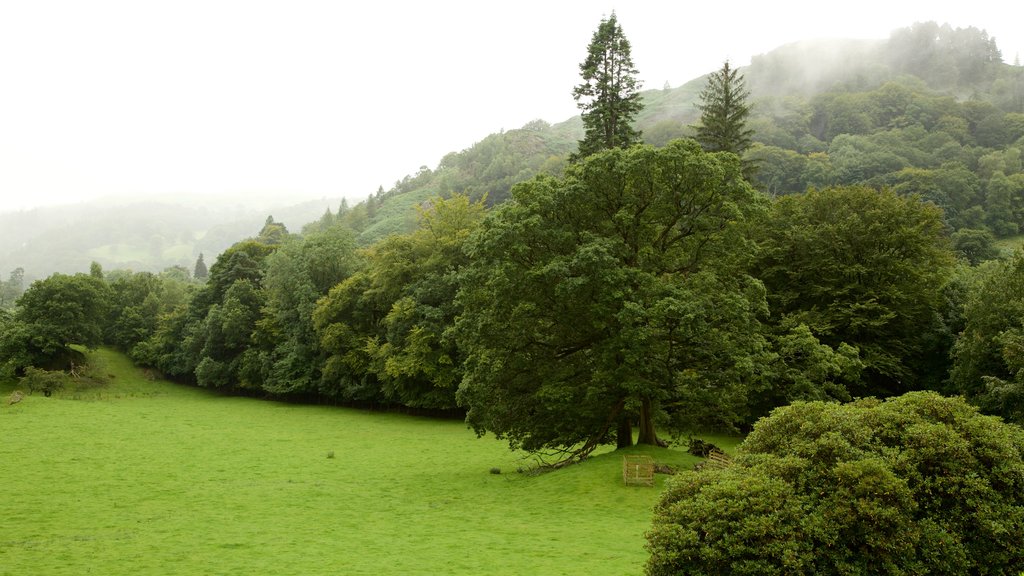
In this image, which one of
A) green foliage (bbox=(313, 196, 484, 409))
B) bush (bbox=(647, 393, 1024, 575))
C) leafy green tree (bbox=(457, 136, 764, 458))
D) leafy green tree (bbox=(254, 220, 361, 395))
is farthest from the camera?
leafy green tree (bbox=(254, 220, 361, 395))

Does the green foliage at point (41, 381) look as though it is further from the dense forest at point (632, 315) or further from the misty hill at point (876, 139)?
the misty hill at point (876, 139)

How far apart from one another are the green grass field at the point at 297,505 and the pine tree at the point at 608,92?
1884 centimetres

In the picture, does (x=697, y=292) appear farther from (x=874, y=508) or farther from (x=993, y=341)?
(x=874, y=508)

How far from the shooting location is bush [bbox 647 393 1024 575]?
8.58 metres

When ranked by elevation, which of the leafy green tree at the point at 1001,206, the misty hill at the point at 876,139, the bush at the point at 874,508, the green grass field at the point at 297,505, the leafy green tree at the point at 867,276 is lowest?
the green grass field at the point at 297,505

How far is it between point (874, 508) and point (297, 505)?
16.2m

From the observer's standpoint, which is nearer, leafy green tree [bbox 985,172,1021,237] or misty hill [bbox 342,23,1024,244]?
leafy green tree [bbox 985,172,1021,237]

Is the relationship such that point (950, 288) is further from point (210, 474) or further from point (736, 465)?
point (210, 474)

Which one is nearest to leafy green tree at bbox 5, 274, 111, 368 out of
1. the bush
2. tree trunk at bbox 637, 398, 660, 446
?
tree trunk at bbox 637, 398, 660, 446

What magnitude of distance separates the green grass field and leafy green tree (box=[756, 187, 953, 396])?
8562 mm

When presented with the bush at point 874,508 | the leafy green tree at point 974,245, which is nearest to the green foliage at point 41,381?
the bush at point 874,508

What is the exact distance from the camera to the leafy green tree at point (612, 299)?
20.5 meters

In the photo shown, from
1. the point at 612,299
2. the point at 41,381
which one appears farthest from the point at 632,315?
the point at 41,381

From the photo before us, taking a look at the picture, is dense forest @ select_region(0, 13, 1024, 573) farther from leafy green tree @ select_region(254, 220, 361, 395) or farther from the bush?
leafy green tree @ select_region(254, 220, 361, 395)
